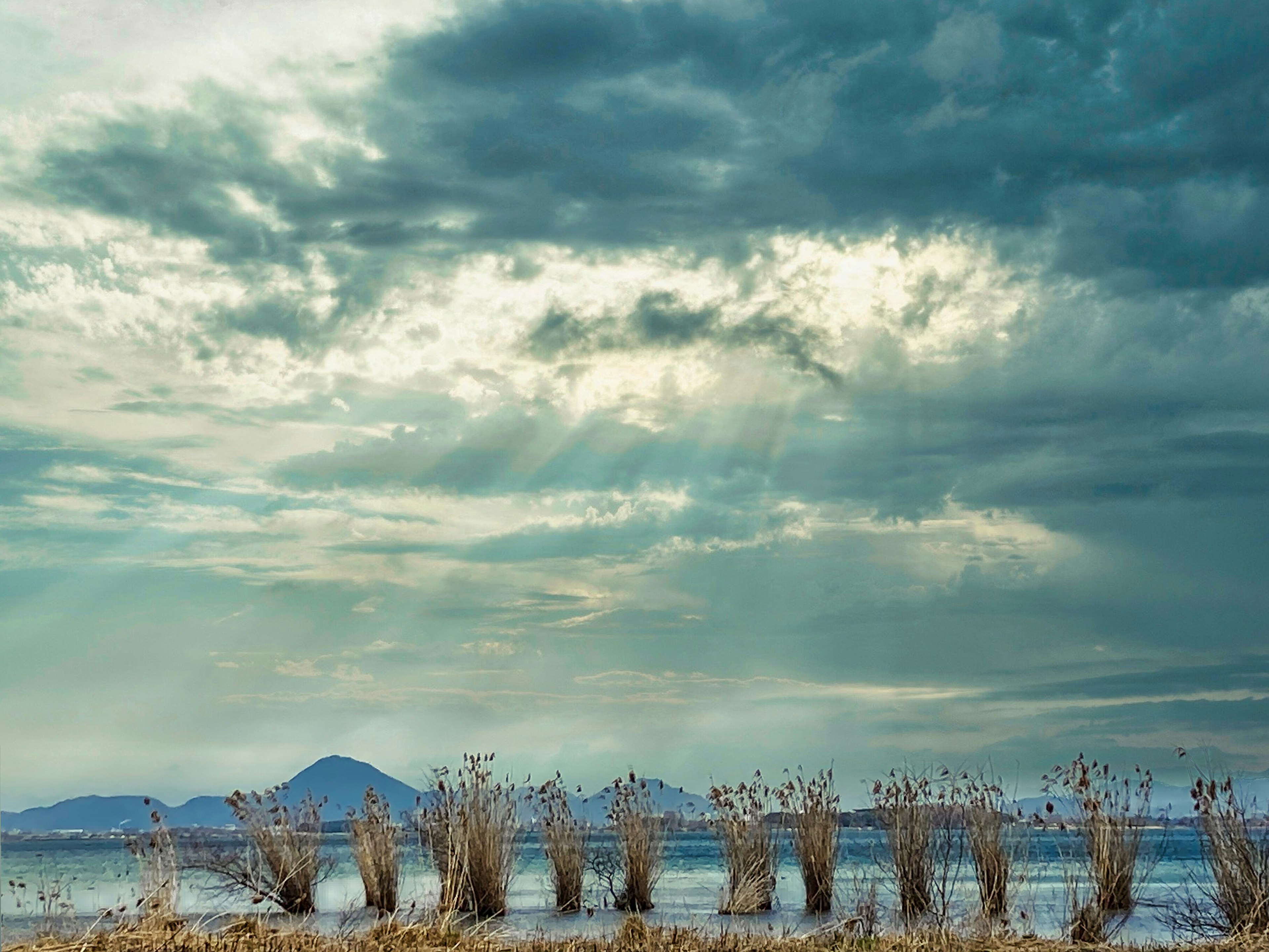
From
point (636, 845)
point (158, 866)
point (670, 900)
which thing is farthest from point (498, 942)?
point (670, 900)

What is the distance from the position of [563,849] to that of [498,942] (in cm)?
631

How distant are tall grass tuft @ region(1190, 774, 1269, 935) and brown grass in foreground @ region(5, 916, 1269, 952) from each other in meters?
1.29

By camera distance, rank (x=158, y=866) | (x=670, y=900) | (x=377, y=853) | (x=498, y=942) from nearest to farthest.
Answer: (x=498, y=942)
(x=158, y=866)
(x=377, y=853)
(x=670, y=900)

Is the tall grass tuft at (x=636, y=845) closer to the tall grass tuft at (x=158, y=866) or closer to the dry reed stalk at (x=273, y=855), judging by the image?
the dry reed stalk at (x=273, y=855)

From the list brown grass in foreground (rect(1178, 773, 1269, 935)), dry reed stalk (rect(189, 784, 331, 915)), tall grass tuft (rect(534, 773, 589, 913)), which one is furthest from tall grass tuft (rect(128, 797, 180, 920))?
brown grass in foreground (rect(1178, 773, 1269, 935))

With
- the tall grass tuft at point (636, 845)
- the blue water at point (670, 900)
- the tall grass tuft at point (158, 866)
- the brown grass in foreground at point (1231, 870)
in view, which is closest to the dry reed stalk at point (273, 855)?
the blue water at point (670, 900)

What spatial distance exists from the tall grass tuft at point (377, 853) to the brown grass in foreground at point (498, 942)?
197 inches

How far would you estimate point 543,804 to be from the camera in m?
15.5

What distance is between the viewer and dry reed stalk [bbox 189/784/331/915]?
579 inches

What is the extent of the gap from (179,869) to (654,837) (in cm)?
597

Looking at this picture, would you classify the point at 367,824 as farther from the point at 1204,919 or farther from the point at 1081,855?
the point at 1204,919

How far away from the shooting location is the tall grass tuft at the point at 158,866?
10836 mm

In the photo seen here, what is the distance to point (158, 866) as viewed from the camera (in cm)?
1196

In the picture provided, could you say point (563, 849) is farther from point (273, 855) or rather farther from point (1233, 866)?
point (1233, 866)
